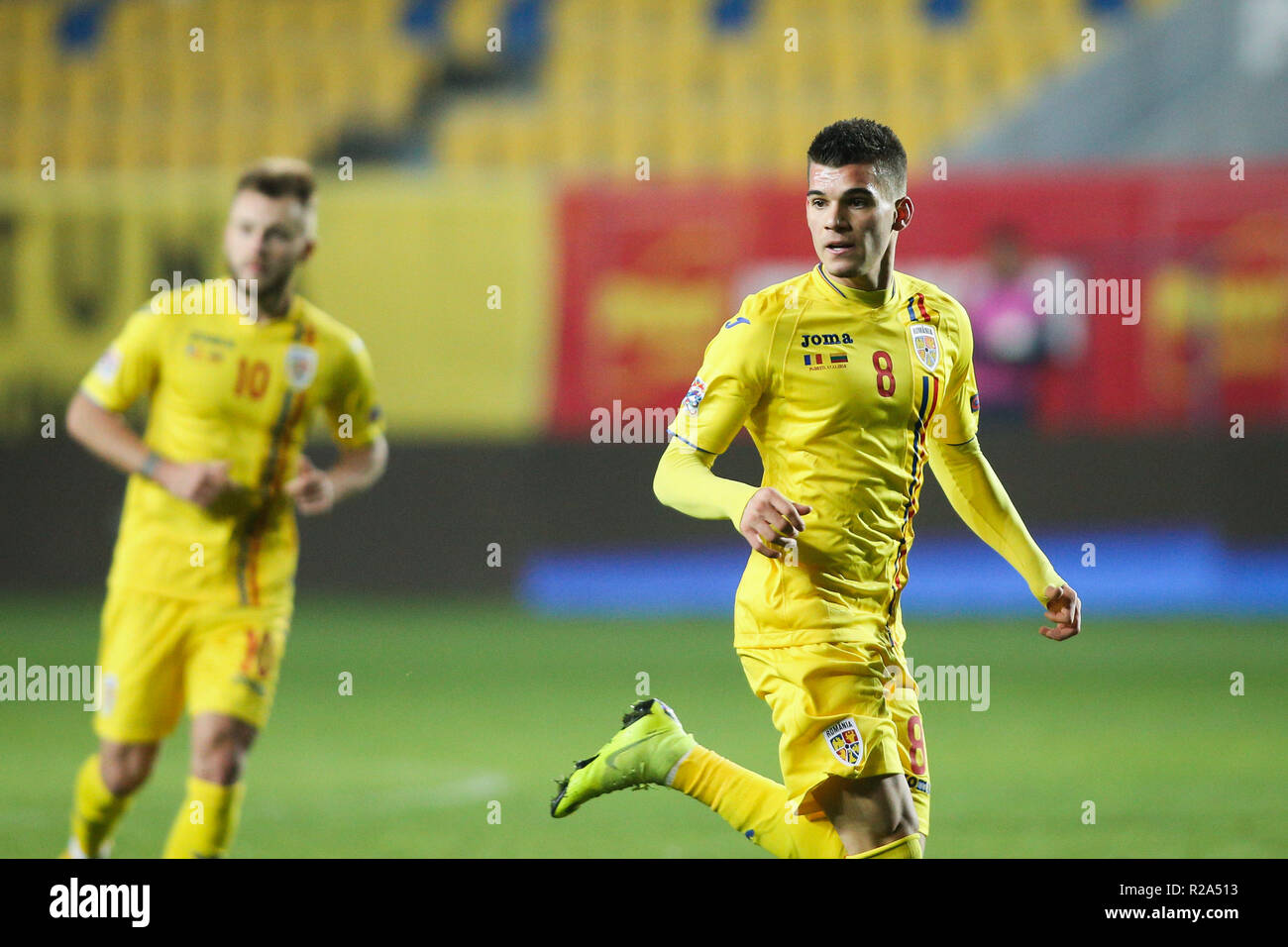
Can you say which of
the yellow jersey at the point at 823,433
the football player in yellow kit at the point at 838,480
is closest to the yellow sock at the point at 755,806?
the football player in yellow kit at the point at 838,480

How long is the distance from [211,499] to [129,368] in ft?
1.86

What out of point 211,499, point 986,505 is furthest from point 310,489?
point 986,505

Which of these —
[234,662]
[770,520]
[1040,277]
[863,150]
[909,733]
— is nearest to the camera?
[770,520]

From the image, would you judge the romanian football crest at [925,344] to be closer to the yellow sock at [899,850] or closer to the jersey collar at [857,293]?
the jersey collar at [857,293]

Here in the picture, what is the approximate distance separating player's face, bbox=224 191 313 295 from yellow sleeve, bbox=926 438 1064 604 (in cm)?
177

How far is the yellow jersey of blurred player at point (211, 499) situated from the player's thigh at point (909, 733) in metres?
1.54

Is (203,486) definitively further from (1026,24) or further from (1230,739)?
(1026,24)

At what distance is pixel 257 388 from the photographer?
14.6 feet

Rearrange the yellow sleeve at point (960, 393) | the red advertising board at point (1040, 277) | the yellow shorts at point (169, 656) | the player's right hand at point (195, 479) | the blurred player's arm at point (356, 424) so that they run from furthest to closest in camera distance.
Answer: the red advertising board at point (1040, 277) < the blurred player's arm at point (356, 424) < the yellow shorts at point (169, 656) < the player's right hand at point (195, 479) < the yellow sleeve at point (960, 393)

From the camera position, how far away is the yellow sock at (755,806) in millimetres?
3832

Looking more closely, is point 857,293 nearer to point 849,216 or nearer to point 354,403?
point 849,216

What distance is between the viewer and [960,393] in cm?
398

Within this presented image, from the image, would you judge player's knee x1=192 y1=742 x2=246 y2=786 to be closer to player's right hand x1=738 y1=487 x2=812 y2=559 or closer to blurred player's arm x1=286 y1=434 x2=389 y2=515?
blurred player's arm x1=286 y1=434 x2=389 y2=515

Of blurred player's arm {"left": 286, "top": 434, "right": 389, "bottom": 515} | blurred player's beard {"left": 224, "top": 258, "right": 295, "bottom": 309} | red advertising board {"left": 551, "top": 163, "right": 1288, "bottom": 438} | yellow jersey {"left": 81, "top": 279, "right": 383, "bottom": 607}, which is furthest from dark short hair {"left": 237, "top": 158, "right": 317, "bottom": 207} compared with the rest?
red advertising board {"left": 551, "top": 163, "right": 1288, "bottom": 438}
